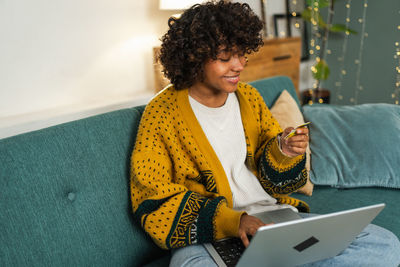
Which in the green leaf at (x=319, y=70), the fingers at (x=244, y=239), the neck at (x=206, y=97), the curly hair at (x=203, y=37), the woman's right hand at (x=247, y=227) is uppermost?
the curly hair at (x=203, y=37)

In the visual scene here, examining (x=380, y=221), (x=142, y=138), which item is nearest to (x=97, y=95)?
(x=142, y=138)

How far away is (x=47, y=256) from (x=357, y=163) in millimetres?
1280

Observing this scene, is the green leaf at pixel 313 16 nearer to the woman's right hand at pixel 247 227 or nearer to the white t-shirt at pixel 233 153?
the white t-shirt at pixel 233 153

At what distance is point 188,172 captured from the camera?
4.04 feet

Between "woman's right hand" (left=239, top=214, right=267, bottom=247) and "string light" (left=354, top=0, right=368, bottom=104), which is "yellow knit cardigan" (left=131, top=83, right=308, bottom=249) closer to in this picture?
"woman's right hand" (left=239, top=214, right=267, bottom=247)

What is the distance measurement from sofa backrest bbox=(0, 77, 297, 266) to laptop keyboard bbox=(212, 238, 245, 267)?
307 mm

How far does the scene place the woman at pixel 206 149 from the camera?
3.71 feet

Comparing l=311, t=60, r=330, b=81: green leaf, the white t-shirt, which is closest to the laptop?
the white t-shirt

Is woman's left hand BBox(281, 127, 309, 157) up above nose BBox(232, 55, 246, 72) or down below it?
below

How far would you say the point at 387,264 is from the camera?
3.61 ft

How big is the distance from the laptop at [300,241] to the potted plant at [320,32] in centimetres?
301

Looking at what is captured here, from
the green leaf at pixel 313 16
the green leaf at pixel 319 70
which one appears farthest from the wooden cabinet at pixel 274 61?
the green leaf at pixel 313 16

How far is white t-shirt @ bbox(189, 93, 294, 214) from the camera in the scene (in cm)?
130

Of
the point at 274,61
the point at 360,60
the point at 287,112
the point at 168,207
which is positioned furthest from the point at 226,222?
the point at 360,60
